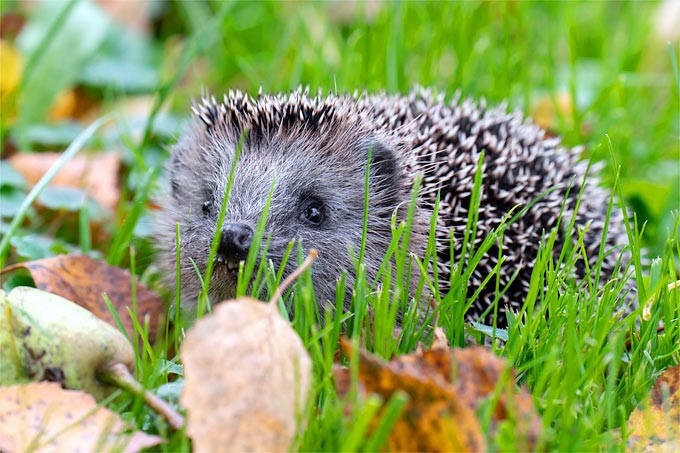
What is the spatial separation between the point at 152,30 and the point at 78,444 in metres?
5.80

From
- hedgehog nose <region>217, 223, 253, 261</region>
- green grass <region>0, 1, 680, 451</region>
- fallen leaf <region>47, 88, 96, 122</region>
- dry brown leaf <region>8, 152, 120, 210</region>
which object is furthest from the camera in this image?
fallen leaf <region>47, 88, 96, 122</region>

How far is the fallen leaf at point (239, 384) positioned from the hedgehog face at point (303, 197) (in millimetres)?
1037

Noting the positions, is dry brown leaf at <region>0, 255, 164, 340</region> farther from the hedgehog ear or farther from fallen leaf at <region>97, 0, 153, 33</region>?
fallen leaf at <region>97, 0, 153, 33</region>

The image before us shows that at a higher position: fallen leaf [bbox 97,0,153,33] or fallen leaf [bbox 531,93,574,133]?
fallen leaf [bbox 97,0,153,33]

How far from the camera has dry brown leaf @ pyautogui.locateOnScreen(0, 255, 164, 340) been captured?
3.32 m

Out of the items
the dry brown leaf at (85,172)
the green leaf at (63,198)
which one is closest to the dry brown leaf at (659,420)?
the green leaf at (63,198)

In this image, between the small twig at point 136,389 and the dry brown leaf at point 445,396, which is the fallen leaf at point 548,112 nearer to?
the dry brown leaf at point 445,396

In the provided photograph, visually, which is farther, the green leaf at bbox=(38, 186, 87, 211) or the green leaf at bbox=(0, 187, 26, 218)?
the green leaf at bbox=(38, 186, 87, 211)

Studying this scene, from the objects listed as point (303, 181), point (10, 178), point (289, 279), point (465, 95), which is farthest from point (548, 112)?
point (289, 279)

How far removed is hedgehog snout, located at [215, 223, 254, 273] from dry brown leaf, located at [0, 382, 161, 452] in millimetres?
822

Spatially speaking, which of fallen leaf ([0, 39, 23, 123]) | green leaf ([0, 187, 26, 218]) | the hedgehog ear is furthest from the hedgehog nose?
fallen leaf ([0, 39, 23, 123])

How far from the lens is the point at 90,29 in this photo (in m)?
5.64

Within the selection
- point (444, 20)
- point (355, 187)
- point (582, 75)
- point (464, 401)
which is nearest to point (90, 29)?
point (444, 20)

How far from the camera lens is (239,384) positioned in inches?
87.4
